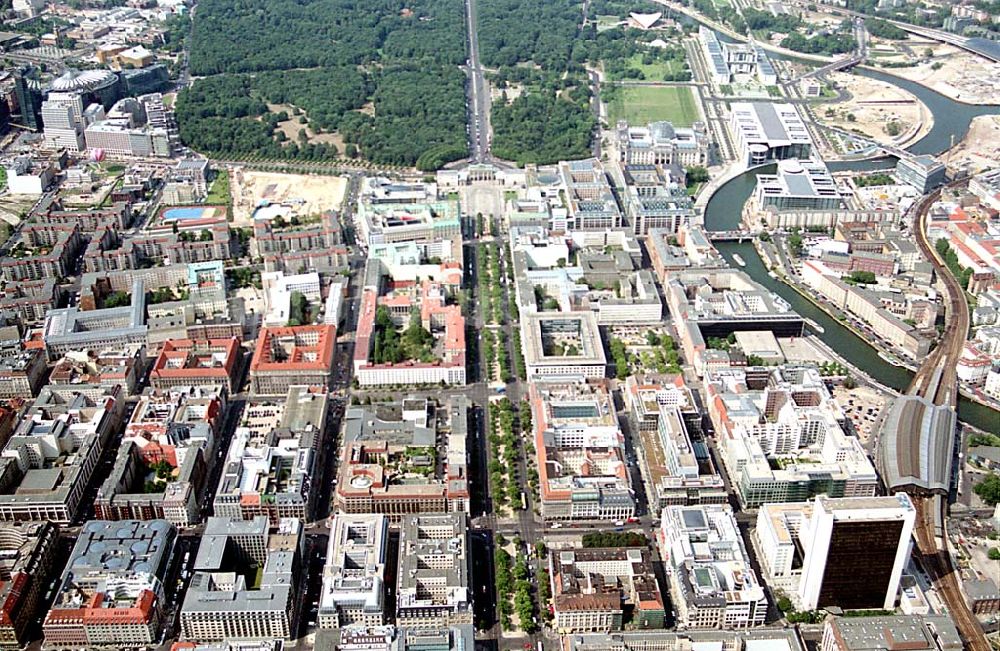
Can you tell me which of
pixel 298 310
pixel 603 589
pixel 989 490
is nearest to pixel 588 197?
pixel 298 310

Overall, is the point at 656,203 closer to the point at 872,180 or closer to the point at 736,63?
the point at 872,180

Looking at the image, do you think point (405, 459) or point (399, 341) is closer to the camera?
point (405, 459)

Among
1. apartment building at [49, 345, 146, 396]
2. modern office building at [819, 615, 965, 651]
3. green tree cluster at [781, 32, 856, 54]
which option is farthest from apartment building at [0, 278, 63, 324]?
green tree cluster at [781, 32, 856, 54]

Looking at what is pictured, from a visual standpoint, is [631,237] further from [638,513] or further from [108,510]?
[108,510]

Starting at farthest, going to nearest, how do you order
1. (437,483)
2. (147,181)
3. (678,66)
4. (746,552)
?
(678,66)
(147,181)
(437,483)
(746,552)

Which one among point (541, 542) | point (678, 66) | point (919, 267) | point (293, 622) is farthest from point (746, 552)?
point (678, 66)
